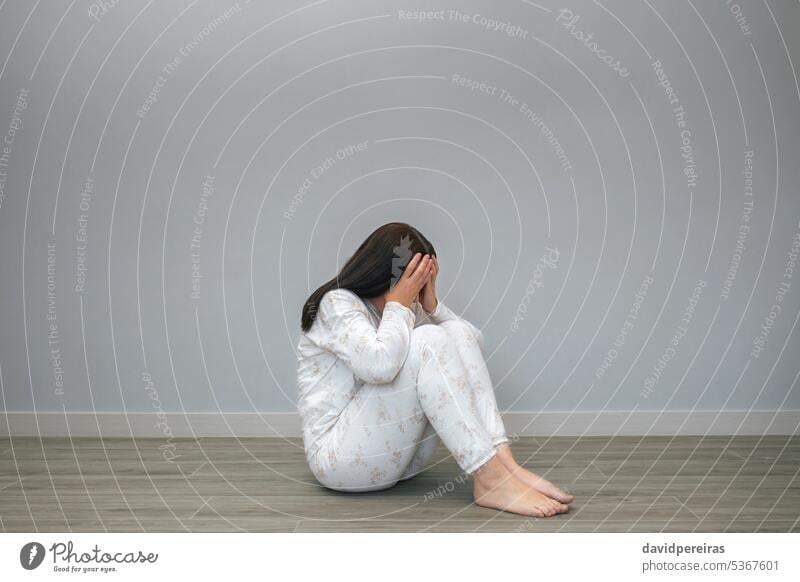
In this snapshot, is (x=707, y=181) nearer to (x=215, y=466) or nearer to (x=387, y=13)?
(x=387, y=13)

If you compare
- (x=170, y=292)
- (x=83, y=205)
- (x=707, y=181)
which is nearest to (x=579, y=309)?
(x=707, y=181)

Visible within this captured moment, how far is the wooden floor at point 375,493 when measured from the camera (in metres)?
1.84

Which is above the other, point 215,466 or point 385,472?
point 385,472

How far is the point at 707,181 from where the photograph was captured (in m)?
2.95

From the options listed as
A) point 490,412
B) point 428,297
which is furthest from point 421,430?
point 428,297

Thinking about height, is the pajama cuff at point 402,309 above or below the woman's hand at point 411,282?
below

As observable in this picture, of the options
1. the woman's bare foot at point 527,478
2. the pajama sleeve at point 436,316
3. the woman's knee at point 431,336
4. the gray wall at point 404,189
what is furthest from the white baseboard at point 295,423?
the woman's knee at point 431,336

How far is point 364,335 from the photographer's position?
1.94 meters

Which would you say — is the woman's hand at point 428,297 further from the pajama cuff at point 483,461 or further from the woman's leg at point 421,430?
the pajama cuff at point 483,461

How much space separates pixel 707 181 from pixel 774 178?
0.80 ft

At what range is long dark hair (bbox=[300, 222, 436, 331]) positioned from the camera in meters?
2.07

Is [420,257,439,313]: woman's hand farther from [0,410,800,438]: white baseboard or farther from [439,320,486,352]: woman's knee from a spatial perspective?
[0,410,800,438]: white baseboard

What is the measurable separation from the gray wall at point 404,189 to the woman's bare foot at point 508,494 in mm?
1076

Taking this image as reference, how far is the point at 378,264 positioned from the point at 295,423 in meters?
1.11
